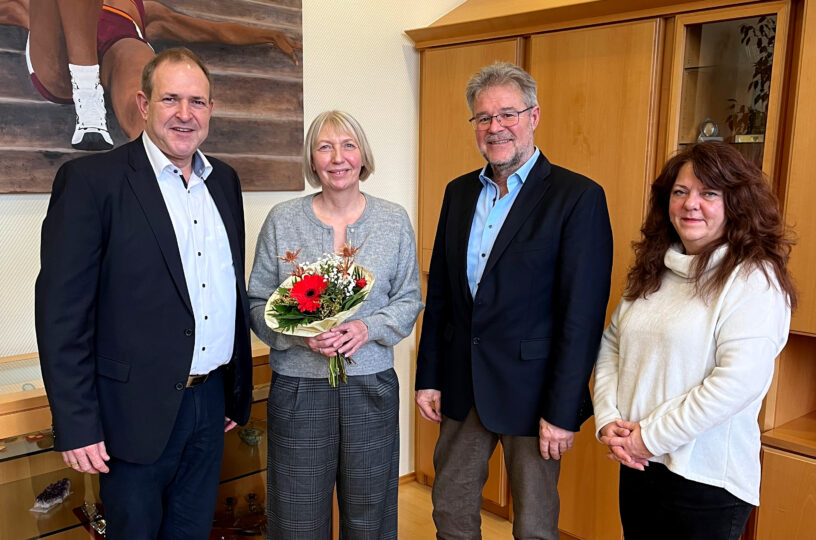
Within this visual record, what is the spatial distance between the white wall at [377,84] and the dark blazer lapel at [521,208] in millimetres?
1331

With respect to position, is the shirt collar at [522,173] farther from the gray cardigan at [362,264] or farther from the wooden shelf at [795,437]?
the wooden shelf at [795,437]

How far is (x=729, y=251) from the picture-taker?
1.62 m

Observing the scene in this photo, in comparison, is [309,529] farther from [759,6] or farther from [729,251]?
[759,6]

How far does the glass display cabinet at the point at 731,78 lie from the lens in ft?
7.35

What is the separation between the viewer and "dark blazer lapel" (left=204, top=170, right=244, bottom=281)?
6.25 feet

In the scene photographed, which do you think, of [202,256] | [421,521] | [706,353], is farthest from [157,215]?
[421,521]

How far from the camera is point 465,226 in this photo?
6.79ft

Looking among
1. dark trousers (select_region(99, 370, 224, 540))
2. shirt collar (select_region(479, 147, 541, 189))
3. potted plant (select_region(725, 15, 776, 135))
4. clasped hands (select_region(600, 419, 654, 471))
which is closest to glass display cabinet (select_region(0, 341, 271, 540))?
dark trousers (select_region(99, 370, 224, 540))

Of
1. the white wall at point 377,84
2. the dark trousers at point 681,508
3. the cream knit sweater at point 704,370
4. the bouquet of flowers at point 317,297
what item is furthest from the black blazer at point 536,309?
the white wall at point 377,84

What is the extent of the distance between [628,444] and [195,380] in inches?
44.8

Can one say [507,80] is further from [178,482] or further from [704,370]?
[178,482]

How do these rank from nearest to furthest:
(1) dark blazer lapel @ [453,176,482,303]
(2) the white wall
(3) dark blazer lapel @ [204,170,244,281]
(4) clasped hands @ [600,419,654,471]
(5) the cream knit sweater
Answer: (5) the cream knit sweater → (4) clasped hands @ [600,419,654,471] → (3) dark blazer lapel @ [204,170,244,281] → (1) dark blazer lapel @ [453,176,482,303] → (2) the white wall

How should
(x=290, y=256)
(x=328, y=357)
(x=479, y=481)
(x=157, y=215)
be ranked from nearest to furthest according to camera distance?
(x=157, y=215) < (x=290, y=256) < (x=328, y=357) < (x=479, y=481)

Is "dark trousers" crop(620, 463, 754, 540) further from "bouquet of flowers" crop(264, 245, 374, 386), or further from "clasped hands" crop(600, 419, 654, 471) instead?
"bouquet of flowers" crop(264, 245, 374, 386)
